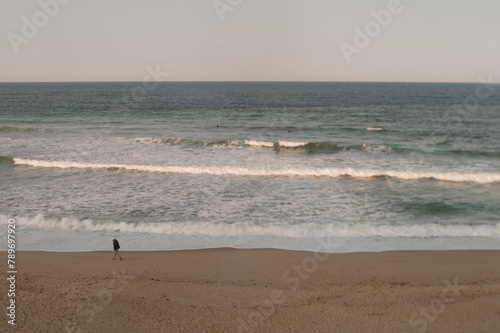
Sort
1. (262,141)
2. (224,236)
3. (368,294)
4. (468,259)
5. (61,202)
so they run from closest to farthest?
(368,294)
(468,259)
(224,236)
(61,202)
(262,141)

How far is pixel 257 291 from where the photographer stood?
9492 mm

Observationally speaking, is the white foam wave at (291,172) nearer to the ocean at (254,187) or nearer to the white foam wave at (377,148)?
the ocean at (254,187)

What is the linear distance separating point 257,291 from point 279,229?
432 centimetres

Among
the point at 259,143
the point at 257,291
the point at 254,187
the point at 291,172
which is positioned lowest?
the point at 257,291

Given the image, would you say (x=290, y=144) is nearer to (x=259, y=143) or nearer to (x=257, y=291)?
(x=259, y=143)

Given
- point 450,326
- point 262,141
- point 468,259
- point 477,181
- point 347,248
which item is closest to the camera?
point 450,326

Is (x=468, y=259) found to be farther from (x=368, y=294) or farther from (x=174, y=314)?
(x=174, y=314)

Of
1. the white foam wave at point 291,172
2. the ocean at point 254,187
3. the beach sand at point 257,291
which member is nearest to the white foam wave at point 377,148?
the ocean at point 254,187

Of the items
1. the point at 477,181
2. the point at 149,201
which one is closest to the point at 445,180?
the point at 477,181

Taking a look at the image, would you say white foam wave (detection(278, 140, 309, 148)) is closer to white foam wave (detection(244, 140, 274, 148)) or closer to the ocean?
the ocean

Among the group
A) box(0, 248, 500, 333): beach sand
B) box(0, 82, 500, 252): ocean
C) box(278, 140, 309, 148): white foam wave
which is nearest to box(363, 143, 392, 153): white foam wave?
box(0, 82, 500, 252): ocean

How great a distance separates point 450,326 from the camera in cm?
817

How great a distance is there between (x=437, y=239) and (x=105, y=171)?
1818cm

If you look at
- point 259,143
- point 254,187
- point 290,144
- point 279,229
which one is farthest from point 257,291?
point 259,143
